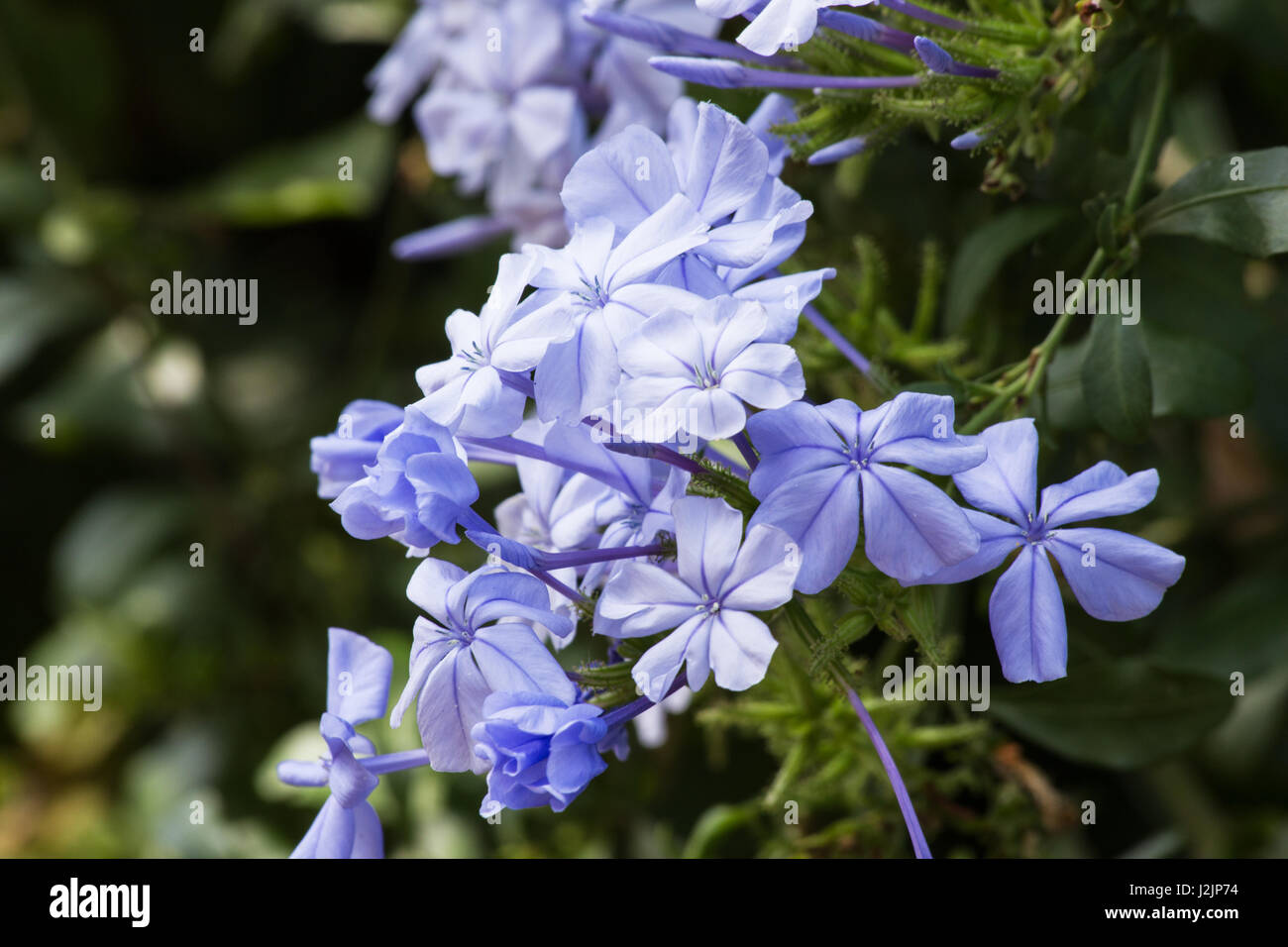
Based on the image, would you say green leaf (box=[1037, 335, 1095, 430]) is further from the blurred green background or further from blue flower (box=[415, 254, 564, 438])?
blue flower (box=[415, 254, 564, 438])

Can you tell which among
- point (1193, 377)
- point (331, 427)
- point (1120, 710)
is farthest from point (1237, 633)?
point (331, 427)

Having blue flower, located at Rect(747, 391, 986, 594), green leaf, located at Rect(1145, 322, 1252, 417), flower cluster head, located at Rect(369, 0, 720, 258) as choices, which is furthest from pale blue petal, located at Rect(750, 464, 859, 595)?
flower cluster head, located at Rect(369, 0, 720, 258)

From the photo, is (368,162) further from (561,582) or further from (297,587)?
(561,582)

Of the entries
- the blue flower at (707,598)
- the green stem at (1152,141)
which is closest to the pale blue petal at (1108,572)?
the blue flower at (707,598)

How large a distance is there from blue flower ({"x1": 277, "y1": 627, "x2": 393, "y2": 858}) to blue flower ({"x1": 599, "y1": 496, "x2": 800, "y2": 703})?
12cm

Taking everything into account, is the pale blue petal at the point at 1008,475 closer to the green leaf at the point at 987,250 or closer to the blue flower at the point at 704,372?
the blue flower at the point at 704,372

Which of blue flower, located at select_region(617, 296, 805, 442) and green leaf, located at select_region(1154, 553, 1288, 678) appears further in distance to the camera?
green leaf, located at select_region(1154, 553, 1288, 678)

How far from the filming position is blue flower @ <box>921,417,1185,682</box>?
0.40 metres

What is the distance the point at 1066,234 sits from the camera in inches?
23.1

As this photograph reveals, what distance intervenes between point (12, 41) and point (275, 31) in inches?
12.6

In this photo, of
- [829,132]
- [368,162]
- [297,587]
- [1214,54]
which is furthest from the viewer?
[297,587]

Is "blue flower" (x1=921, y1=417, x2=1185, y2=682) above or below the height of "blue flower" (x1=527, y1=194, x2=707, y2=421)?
below

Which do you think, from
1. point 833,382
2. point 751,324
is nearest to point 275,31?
point 833,382

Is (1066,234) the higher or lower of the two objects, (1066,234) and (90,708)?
the higher
